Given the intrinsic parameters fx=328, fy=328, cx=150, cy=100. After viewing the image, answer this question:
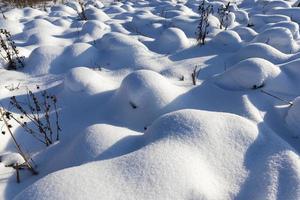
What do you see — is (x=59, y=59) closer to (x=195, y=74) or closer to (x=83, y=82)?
(x=83, y=82)

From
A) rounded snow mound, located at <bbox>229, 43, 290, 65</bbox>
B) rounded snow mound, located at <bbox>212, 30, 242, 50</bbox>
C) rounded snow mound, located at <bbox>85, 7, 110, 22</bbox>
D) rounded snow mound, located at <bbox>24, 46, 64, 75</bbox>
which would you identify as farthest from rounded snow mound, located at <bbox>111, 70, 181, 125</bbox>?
rounded snow mound, located at <bbox>85, 7, 110, 22</bbox>

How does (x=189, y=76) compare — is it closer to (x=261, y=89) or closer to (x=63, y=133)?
(x=261, y=89)

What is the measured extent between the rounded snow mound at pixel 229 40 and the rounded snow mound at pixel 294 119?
1.70m

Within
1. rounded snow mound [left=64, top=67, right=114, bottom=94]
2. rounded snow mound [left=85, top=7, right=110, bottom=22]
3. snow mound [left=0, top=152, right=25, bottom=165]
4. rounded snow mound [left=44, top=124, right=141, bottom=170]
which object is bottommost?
snow mound [left=0, top=152, right=25, bottom=165]

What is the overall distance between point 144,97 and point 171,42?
1.63 meters

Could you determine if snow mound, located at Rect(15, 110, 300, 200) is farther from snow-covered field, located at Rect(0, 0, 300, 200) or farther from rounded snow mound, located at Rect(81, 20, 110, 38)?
rounded snow mound, located at Rect(81, 20, 110, 38)

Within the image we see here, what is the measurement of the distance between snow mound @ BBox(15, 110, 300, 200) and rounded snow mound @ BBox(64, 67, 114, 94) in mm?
1078

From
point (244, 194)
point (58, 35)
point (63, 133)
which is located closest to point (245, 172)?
point (244, 194)

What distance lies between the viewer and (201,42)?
12.8 ft

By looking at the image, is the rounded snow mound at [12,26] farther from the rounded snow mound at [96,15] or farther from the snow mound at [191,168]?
the snow mound at [191,168]

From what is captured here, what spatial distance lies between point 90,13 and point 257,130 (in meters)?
4.29

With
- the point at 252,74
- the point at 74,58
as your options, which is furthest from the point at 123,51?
the point at 252,74

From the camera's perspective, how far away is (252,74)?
8.34 feet

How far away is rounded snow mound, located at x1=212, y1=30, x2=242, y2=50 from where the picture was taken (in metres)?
3.76
